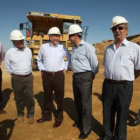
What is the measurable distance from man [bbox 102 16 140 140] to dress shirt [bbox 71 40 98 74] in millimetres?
377

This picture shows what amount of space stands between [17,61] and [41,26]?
27.7ft

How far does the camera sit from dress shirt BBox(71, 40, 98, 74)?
3.63 meters

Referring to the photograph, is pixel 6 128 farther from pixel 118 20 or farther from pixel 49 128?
pixel 118 20

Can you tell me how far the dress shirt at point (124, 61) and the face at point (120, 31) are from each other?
0.33 feet

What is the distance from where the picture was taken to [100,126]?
4.35 metres

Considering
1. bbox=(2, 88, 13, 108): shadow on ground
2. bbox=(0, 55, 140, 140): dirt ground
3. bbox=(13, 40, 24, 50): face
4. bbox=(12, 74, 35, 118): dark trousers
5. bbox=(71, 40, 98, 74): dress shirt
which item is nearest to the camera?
bbox=(71, 40, 98, 74): dress shirt

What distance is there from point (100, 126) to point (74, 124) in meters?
0.64

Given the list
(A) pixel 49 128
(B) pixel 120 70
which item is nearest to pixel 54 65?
(A) pixel 49 128

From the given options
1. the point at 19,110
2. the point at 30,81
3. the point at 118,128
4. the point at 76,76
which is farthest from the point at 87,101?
the point at 19,110

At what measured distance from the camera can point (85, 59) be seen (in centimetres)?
367

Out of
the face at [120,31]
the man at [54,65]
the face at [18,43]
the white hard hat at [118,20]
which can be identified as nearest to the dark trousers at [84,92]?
the man at [54,65]

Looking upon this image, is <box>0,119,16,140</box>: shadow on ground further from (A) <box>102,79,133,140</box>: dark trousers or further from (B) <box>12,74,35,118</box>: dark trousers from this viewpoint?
(A) <box>102,79,133,140</box>: dark trousers

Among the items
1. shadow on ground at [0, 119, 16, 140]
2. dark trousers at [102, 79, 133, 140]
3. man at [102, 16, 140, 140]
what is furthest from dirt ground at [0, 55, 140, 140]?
man at [102, 16, 140, 140]

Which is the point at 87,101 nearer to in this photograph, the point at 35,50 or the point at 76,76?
the point at 76,76
